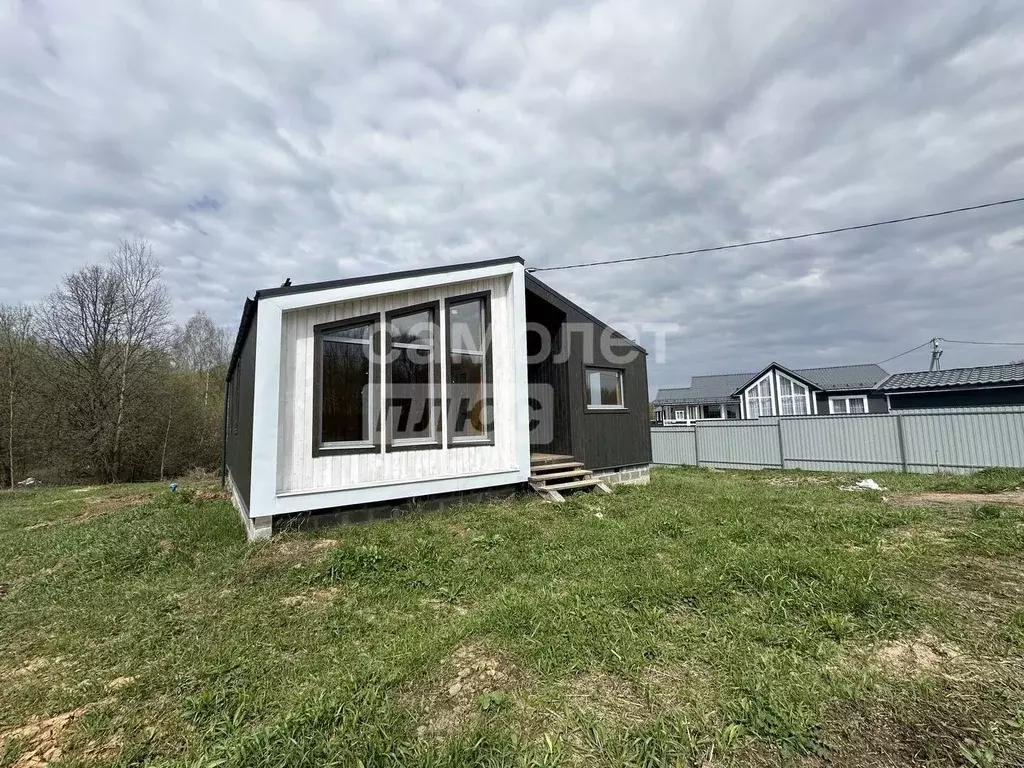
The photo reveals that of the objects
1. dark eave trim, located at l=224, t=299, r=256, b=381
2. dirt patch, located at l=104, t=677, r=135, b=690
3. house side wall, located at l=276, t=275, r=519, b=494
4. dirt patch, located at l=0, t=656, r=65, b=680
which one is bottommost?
dirt patch, located at l=0, t=656, r=65, b=680

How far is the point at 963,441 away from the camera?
11.5 meters

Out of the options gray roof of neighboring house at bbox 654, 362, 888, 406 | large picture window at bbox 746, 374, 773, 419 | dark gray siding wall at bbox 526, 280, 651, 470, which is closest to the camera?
dark gray siding wall at bbox 526, 280, 651, 470

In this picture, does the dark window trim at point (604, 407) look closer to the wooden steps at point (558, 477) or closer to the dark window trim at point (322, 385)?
the wooden steps at point (558, 477)

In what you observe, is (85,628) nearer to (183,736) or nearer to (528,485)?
(183,736)

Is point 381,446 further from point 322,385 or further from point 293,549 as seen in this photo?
point 293,549

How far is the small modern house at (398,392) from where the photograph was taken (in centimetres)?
564

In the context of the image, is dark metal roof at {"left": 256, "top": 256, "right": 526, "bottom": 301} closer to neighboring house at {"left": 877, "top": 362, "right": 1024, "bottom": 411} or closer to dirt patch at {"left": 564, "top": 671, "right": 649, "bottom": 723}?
dirt patch at {"left": 564, "top": 671, "right": 649, "bottom": 723}

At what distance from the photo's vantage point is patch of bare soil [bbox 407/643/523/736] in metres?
2.40

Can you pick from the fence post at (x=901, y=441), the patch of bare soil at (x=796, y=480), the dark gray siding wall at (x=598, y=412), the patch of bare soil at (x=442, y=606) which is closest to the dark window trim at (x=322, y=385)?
the patch of bare soil at (x=442, y=606)

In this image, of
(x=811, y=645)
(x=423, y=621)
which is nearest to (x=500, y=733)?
(x=423, y=621)

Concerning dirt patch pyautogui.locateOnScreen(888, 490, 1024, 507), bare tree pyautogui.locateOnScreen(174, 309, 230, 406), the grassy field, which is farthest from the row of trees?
dirt patch pyautogui.locateOnScreen(888, 490, 1024, 507)

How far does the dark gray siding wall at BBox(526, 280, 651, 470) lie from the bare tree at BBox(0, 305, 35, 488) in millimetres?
19286

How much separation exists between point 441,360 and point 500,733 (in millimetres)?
5301

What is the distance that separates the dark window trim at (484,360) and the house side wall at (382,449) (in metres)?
0.06
